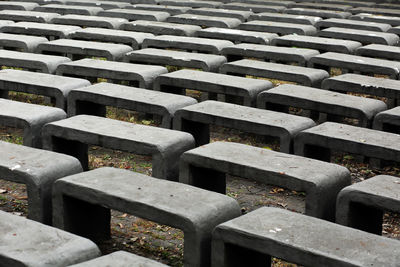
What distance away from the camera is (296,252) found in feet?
13.0

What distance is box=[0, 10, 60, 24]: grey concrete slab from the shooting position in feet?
38.5

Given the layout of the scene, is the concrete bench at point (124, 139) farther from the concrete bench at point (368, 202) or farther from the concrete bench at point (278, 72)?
the concrete bench at point (278, 72)

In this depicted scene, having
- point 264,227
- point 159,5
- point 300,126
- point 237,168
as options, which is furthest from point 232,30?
point 264,227

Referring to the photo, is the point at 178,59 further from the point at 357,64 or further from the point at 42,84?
the point at 357,64

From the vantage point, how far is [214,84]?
7.56m

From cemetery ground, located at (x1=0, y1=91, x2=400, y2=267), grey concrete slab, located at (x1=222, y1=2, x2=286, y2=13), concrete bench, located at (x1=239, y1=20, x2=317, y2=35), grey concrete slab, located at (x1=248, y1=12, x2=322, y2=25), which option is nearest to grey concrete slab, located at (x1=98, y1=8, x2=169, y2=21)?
grey concrete slab, located at (x1=248, y1=12, x2=322, y2=25)

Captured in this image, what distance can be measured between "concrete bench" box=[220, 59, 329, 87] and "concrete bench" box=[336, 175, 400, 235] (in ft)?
9.99

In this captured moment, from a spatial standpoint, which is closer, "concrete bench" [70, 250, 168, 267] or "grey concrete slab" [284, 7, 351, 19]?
"concrete bench" [70, 250, 168, 267]

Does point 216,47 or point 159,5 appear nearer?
point 216,47

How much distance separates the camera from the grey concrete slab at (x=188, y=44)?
A: 9508 mm

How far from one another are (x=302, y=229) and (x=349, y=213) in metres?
0.80

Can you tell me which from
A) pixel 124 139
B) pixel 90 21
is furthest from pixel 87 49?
pixel 124 139

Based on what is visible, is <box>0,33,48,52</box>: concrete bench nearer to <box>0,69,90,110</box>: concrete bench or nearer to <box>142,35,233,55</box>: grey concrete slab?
<box>142,35,233,55</box>: grey concrete slab

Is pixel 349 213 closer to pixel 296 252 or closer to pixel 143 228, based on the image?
pixel 296 252
